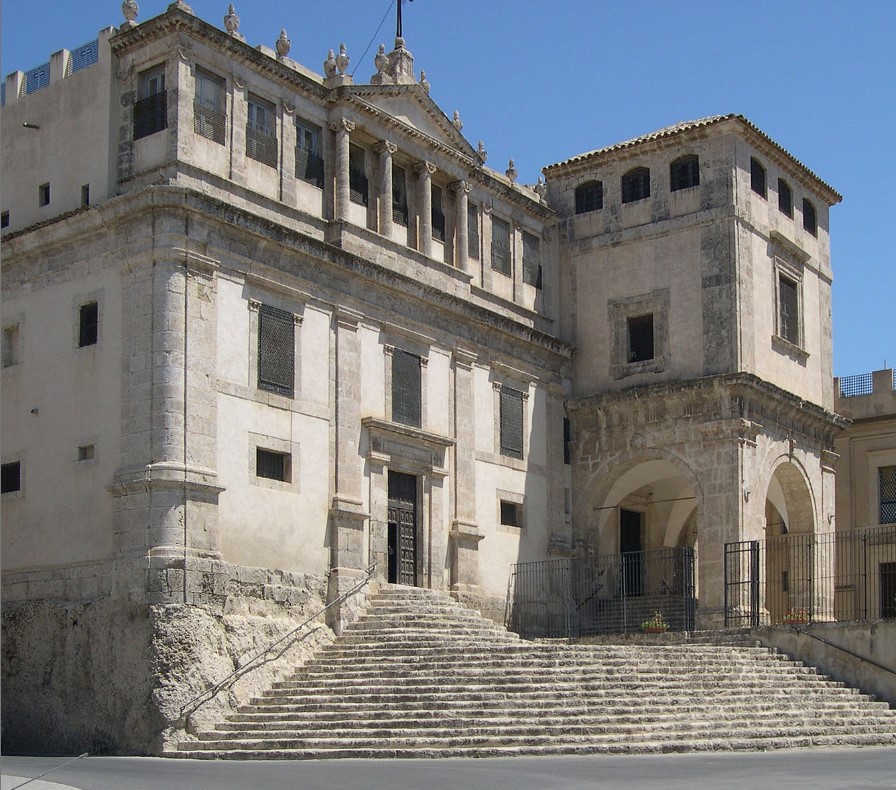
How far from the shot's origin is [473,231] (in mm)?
34094

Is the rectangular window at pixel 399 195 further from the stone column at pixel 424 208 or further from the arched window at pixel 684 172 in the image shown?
the arched window at pixel 684 172

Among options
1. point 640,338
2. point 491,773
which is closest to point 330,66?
point 640,338

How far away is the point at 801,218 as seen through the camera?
124 ft

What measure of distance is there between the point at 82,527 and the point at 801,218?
69.2 feet

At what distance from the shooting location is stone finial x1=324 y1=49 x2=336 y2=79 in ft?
100.0

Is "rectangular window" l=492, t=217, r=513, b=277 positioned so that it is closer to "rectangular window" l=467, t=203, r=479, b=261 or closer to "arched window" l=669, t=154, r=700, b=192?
"rectangular window" l=467, t=203, r=479, b=261

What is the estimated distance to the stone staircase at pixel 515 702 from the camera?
2142 centimetres

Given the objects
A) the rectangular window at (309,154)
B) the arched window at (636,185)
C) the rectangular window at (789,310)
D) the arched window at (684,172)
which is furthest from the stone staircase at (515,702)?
the arched window at (636,185)

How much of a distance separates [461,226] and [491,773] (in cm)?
1768

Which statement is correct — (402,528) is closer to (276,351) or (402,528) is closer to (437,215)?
(276,351)

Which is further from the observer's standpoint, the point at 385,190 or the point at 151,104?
the point at 385,190

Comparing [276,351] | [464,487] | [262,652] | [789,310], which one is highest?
[789,310]

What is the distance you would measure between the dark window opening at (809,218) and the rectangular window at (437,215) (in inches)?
427

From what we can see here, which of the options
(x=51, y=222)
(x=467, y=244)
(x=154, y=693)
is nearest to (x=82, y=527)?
(x=154, y=693)
